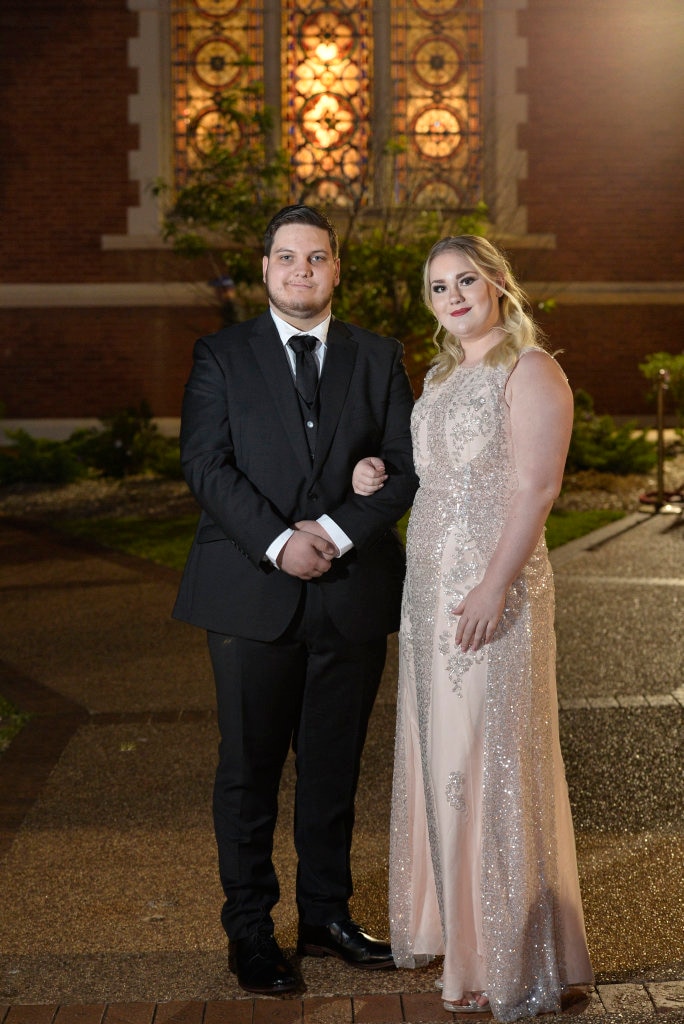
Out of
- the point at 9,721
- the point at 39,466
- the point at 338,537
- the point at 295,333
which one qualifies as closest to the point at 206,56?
the point at 39,466

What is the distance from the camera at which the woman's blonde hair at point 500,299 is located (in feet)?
10.6

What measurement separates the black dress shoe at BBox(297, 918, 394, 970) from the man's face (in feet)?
5.37

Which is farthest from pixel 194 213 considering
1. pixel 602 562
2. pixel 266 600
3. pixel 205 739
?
pixel 266 600

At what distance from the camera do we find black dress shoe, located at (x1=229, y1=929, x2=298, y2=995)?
3383 mm

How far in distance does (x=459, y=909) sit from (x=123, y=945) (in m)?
1.04

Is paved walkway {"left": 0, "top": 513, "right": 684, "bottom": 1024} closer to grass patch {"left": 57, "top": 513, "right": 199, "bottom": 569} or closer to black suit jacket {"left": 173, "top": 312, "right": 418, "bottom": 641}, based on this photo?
black suit jacket {"left": 173, "top": 312, "right": 418, "bottom": 641}

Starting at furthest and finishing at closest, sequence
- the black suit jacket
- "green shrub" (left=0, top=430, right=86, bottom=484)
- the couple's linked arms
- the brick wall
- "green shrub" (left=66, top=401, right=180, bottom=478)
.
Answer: the brick wall
"green shrub" (left=66, top=401, right=180, bottom=478)
"green shrub" (left=0, top=430, right=86, bottom=484)
the black suit jacket
the couple's linked arms

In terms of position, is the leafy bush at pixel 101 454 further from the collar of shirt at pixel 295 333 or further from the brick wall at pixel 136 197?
the collar of shirt at pixel 295 333

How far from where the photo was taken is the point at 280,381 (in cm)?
349

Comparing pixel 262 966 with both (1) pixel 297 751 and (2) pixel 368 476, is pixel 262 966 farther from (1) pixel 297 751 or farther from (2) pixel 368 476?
(2) pixel 368 476

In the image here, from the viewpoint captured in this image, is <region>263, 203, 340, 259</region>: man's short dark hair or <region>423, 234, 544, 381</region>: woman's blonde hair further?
<region>263, 203, 340, 259</region>: man's short dark hair


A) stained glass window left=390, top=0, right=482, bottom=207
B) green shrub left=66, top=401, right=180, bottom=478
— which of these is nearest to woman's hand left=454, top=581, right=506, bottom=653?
green shrub left=66, top=401, right=180, bottom=478

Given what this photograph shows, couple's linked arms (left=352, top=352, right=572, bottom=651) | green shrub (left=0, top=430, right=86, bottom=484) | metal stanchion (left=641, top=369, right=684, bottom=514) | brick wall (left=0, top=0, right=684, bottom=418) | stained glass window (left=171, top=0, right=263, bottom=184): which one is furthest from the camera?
stained glass window (left=171, top=0, right=263, bottom=184)

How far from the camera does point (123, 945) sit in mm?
3719
